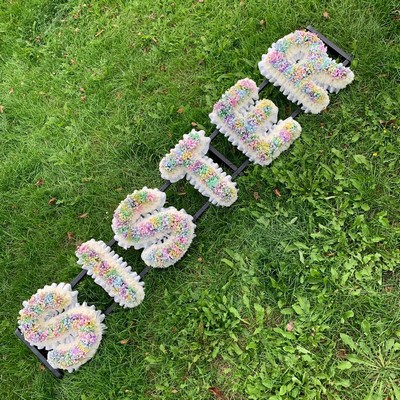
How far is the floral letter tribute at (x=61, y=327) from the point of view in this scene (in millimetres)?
2779

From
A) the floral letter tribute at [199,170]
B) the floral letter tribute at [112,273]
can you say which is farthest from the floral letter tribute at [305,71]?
the floral letter tribute at [112,273]

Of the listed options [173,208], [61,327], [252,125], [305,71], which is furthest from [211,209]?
[61,327]

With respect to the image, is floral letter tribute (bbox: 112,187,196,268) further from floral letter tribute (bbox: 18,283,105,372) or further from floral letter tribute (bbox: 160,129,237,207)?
floral letter tribute (bbox: 18,283,105,372)

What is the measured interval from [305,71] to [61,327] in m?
2.22

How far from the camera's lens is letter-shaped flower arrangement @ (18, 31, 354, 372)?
2793 millimetres

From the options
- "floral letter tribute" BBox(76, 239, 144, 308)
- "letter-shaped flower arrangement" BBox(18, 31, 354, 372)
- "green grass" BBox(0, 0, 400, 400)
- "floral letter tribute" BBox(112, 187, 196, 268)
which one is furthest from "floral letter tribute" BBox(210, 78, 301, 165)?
"floral letter tribute" BBox(76, 239, 144, 308)

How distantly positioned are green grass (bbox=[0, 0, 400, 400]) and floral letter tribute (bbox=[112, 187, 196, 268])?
20 cm

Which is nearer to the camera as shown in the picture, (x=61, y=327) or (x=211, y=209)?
(x=61, y=327)

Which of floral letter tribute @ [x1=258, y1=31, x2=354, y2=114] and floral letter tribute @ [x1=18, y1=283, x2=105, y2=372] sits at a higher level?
floral letter tribute @ [x1=258, y1=31, x2=354, y2=114]

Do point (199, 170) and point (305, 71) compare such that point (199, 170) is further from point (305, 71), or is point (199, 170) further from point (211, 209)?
point (305, 71)

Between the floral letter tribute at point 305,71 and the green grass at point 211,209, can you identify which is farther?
the floral letter tribute at point 305,71

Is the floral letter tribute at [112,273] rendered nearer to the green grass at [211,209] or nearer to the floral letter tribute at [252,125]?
the green grass at [211,209]

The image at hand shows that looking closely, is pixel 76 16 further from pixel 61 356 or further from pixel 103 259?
pixel 61 356

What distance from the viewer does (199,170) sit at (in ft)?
9.23
